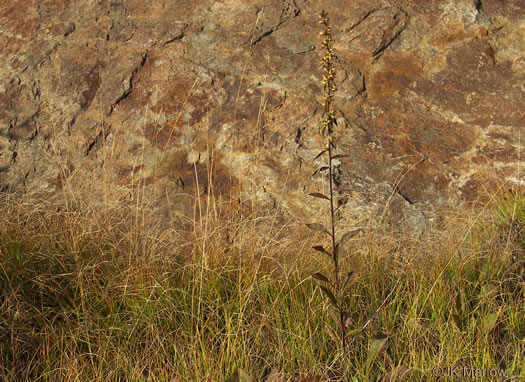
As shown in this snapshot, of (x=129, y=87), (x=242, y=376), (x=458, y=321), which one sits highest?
(x=129, y=87)

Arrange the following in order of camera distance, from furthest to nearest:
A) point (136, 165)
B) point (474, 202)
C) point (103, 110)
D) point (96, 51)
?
point (96, 51) → point (103, 110) → point (136, 165) → point (474, 202)

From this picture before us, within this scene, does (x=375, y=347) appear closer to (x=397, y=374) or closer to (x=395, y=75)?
(x=397, y=374)

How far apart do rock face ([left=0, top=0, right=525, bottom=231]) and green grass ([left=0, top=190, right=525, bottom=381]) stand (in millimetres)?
317

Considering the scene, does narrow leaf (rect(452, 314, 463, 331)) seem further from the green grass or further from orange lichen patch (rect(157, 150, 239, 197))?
orange lichen patch (rect(157, 150, 239, 197))

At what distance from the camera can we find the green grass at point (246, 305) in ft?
7.43

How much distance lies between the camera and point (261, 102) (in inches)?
120

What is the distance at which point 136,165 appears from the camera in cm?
342

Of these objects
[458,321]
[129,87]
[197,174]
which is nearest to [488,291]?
[458,321]

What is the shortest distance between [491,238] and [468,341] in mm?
635

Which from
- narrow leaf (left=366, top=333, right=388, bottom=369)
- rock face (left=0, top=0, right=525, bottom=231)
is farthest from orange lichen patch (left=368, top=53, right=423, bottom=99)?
narrow leaf (left=366, top=333, right=388, bottom=369)

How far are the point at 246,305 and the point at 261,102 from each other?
1074mm

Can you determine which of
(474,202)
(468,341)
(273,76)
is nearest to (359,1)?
(273,76)

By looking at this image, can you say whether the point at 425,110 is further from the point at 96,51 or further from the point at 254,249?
the point at 96,51

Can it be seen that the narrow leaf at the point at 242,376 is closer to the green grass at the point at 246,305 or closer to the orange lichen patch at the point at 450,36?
the green grass at the point at 246,305
